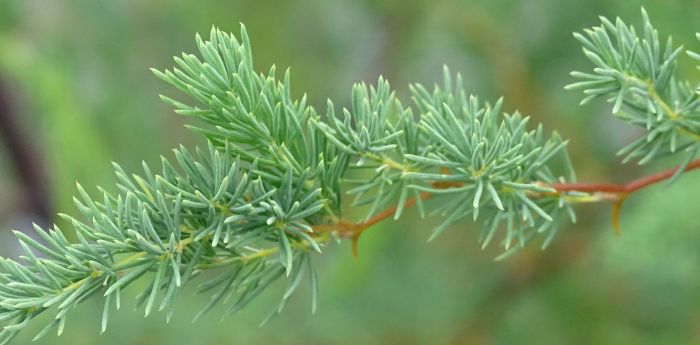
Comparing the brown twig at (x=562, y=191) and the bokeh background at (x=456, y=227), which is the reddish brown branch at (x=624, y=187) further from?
the bokeh background at (x=456, y=227)

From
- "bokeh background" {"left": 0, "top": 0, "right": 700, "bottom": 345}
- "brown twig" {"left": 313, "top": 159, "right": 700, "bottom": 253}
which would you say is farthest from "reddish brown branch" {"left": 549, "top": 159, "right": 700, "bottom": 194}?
"bokeh background" {"left": 0, "top": 0, "right": 700, "bottom": 345}

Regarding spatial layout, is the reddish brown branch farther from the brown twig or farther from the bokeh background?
the bokeh background

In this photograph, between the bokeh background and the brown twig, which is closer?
the brown twig

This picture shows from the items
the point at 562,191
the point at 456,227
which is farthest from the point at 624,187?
the point at 456,227

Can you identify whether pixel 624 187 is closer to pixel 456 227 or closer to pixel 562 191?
pixel 562 191

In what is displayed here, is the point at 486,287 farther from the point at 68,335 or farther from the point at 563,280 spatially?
the point at 68,335

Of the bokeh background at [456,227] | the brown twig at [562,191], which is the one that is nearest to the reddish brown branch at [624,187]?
the brown twig at [562,191]

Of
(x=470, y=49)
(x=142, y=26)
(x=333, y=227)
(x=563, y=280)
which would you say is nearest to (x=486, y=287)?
(x=563, y=280)

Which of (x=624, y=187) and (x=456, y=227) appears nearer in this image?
(x=624, y=187)
